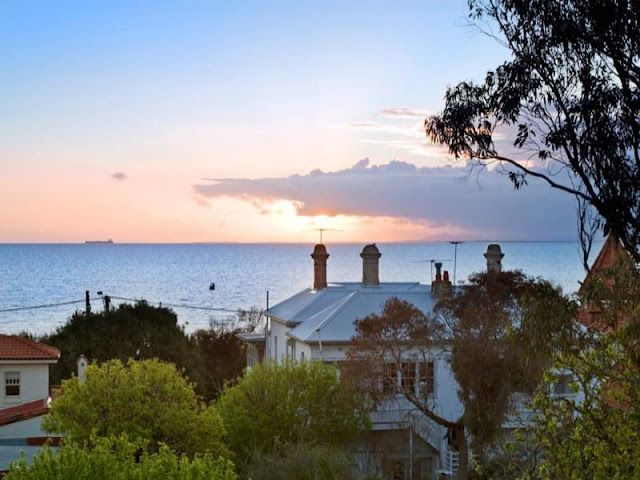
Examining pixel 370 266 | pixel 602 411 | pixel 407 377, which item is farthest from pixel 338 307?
pixel 602 411

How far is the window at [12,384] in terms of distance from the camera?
4072 cm

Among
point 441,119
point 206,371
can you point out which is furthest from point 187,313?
point 441,119

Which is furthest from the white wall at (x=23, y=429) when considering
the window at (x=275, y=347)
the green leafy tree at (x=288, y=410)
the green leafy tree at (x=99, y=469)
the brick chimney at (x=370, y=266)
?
the green leafy tree at (x=99, y=469)

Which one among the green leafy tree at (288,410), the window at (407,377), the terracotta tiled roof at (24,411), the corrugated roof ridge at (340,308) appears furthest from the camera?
the corrugated roof ridge at (340,308)

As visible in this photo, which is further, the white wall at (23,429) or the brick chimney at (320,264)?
the brick chimney at (320,264)

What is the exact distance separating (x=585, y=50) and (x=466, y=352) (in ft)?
41.3

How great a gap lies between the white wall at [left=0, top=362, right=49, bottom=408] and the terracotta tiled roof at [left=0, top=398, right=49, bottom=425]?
0.61 metres

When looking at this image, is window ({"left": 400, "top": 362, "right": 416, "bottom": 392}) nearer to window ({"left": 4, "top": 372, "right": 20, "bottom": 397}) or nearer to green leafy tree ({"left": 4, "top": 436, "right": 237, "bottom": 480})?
window ({"left": 4, "top": 372, "right": 20, "bottom": 397})

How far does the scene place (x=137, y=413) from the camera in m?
25.4

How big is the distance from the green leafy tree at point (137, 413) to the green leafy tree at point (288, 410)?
9.67 feet

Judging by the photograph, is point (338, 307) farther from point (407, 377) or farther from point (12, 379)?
point (12, 379)

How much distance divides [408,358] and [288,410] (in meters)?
4.91

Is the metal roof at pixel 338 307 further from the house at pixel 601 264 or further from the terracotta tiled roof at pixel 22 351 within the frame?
the house at pixel 601 264

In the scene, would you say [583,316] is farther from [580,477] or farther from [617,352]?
[580,477]
